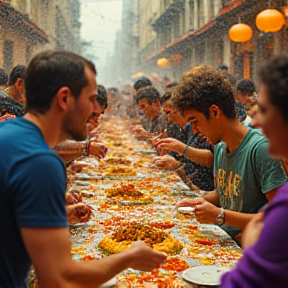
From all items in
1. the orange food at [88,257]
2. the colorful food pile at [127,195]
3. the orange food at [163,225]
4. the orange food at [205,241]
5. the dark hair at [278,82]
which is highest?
the dark hair at [278,82]

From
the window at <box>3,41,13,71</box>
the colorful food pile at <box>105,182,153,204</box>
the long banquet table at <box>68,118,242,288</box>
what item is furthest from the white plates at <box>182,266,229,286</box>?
the window at <box>3,41,13,71</box>

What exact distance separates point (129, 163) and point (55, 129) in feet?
14.6

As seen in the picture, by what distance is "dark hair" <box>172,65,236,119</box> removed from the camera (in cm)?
280

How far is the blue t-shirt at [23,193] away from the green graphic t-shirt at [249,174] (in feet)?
4.45

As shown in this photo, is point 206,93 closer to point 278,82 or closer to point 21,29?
point 278,82

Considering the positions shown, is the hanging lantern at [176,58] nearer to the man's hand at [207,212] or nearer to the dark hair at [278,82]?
the man's hand at [207,212]

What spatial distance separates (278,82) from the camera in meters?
1.14

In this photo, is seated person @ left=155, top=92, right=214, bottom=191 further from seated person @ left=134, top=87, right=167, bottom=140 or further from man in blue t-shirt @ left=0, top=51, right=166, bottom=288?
man in blue t-shirt @ left=0, top=51, right=166, bottom=288

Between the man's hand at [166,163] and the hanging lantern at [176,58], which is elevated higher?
the hanging lantern at [176,58]

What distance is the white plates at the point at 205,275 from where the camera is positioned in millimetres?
1824

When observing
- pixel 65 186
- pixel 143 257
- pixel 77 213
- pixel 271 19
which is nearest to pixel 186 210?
pixel 77 213

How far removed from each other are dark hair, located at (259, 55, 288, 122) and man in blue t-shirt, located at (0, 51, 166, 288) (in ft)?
2.19

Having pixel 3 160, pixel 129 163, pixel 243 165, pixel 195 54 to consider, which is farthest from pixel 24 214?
pixel 195 54

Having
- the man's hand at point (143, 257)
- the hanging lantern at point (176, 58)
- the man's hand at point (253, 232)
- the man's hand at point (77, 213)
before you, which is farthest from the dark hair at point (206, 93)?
the hanging lantern at point (176, 58)
